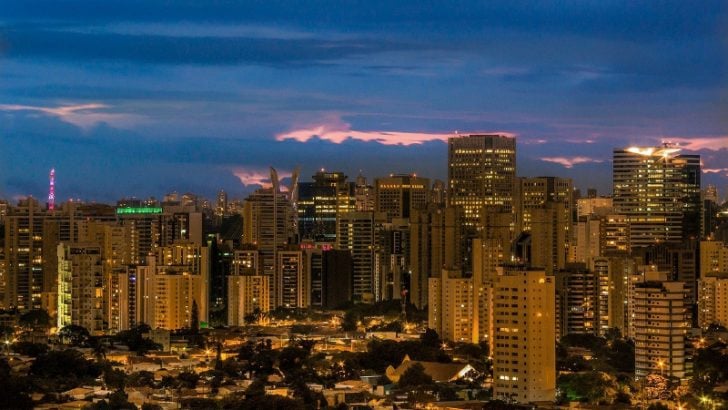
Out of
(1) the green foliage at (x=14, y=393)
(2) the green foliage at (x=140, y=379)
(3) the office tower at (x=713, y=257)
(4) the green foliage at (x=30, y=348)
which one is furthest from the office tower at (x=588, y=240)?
(1) the green foliage at (x=14, y=393)

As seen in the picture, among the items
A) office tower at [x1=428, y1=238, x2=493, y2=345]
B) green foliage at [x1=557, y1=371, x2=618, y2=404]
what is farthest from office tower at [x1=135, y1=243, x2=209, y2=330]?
green foliage at [x1=557, y1=371, x2=618, y2=404]

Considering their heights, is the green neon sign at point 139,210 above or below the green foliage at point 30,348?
above

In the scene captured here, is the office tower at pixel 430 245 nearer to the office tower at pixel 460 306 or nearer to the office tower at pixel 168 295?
the office tower at pixel 168 295

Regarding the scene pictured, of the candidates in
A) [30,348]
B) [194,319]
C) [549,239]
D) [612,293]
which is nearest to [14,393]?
[30,348]

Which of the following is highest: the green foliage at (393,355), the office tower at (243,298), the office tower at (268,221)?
the office tower at (268,221)

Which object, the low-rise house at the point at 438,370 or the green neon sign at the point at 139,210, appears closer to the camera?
the low-rise house at the point at 438,370

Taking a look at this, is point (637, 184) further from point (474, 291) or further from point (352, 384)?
point (352, 384)
